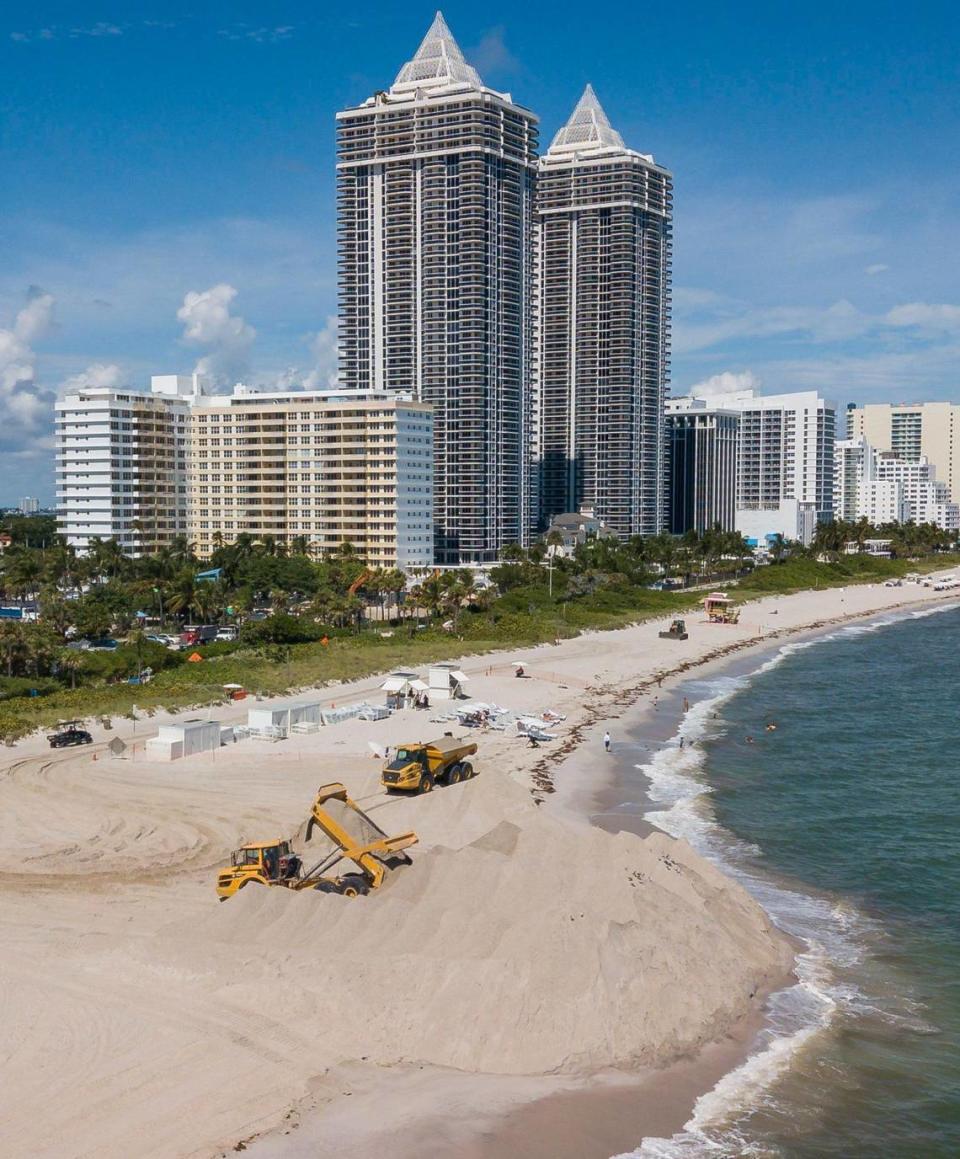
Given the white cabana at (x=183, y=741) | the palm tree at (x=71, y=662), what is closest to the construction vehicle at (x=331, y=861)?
the white cabana at (x=183, y=741)

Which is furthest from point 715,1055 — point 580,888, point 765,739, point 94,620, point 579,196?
point 579,196

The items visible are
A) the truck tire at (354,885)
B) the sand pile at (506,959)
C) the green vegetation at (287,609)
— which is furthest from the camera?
the green vegetation at (287,609)

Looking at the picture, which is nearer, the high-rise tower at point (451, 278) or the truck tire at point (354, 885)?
the truck tire at point (354, 885)

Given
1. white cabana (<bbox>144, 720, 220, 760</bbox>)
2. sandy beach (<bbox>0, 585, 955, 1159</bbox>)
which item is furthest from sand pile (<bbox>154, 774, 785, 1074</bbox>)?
white cabana (<bbox>144, 720, 220, 760</bbox>)

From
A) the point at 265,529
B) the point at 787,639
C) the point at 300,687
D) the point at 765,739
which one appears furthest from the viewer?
the point at 265,529

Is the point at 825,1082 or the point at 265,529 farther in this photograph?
the point at 265,529

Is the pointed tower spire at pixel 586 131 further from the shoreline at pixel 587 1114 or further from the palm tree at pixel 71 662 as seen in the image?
the shoreline at pixel 587 1114

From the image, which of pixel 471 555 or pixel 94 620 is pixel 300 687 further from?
pixel 471 555
